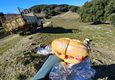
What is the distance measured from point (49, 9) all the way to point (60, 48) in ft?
218

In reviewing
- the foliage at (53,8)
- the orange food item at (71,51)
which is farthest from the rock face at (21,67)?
the foliage at (53,8)

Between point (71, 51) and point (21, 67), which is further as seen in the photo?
point (21, 67)

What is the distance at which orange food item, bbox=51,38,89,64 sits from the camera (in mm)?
3527

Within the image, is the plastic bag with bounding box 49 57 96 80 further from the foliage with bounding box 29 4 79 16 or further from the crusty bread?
the foliage with bounding box 29 4 79 16

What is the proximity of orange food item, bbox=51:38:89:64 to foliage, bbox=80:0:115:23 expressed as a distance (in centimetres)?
3632

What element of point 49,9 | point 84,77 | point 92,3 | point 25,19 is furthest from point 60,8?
point 84,77

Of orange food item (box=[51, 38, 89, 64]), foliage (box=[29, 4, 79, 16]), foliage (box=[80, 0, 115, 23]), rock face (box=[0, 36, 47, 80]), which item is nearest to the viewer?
orange food item (box=[51, 38, 89, 64])

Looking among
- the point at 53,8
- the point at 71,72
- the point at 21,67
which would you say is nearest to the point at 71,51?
the point at 71,72

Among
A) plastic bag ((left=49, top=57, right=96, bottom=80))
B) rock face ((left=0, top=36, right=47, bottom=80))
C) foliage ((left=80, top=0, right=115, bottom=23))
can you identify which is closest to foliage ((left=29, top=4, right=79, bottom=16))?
foliage ((left=80, top=0, right=115, bottom=23))

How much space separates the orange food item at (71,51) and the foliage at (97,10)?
119ft

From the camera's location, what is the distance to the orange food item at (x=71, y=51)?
353 cm

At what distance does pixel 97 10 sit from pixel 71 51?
39466 millimetres

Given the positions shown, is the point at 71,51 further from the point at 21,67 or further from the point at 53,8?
the point at 53,8

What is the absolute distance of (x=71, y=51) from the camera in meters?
3.51
